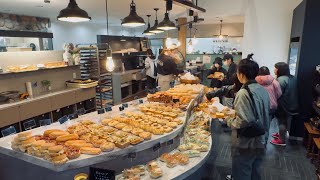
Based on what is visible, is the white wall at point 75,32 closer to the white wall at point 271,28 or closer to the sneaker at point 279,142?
the white wall at point 271,28

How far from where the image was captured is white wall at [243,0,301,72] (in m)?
6.36

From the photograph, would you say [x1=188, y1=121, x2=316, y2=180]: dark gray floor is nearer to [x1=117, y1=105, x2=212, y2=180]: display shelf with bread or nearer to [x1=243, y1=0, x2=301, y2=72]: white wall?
[x1=117, y1=105, x2=212, y2=180]: display shelf with bread

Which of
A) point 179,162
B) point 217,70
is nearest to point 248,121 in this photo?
point 179,162

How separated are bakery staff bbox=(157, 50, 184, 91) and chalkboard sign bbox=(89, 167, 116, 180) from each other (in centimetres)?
477

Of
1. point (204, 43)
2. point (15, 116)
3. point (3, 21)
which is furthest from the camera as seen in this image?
point (204, 43)

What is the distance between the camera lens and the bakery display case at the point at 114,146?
207cm

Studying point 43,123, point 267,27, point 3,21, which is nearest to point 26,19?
point 3,21

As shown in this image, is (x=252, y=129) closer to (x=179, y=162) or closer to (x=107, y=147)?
(x=179, y=162)

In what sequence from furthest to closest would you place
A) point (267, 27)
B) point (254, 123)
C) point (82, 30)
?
point (82, 30) < point (267, 27) < point (254, 123)

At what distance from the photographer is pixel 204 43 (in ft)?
51.5

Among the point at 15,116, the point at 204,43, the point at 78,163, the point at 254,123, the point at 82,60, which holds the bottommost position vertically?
the point at 15,116

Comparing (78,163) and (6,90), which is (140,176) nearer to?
(78,163)

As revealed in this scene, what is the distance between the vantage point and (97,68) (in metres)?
6.82

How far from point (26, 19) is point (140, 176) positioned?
30.3 feet
